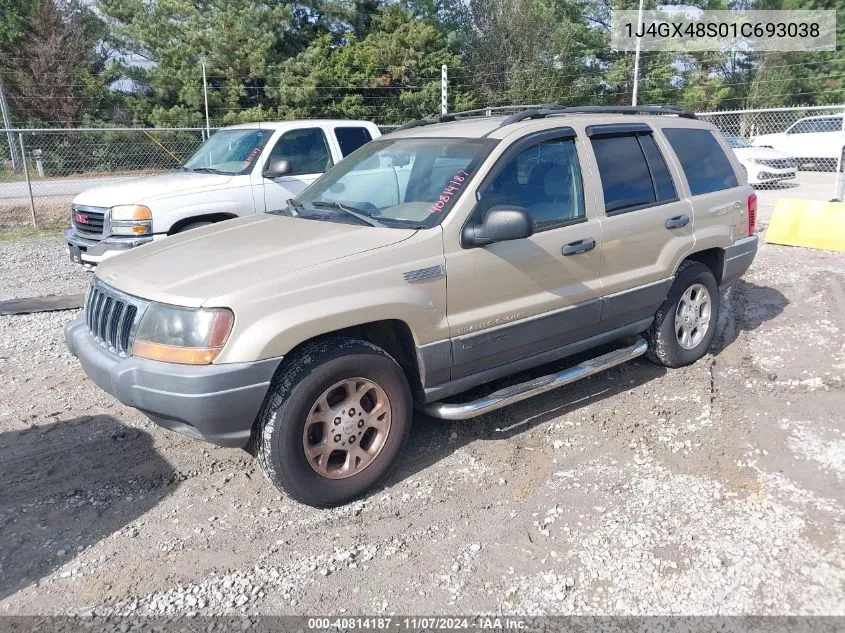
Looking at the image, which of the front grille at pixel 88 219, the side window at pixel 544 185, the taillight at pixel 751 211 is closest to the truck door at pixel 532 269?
the side window at pixel 544 185

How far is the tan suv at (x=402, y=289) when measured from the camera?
316cm

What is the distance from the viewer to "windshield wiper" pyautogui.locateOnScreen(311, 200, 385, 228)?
3.87 m

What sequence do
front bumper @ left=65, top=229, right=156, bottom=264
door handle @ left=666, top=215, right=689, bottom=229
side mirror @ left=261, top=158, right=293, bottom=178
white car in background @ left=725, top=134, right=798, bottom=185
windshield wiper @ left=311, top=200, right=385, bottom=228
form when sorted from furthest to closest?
white car in background @ left=725, top=134, right=798, bottom=185
side mirror @ left=261, top=158, right=293, bottom=178
front bumper @ left=65, top=229, right=156, bottom=264
door handle @ left=666, top=215, right=689, bottom=229
windshield wiper @ left=311, top=200, right=385, bottom=228

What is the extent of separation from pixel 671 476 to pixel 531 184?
1.86m

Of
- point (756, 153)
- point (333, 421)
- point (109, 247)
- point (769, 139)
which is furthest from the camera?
point (769, 139)

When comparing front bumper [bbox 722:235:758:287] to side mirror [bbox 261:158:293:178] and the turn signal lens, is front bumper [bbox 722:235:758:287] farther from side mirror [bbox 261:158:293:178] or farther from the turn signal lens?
the turn signal lens

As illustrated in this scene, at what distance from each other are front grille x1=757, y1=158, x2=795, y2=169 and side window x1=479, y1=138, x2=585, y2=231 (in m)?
15.1

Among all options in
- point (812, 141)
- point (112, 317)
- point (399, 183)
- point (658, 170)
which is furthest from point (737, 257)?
point (812, 141)

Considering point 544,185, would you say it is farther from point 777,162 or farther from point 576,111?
point 777,162

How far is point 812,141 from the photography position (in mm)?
20438

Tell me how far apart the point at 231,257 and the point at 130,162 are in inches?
648

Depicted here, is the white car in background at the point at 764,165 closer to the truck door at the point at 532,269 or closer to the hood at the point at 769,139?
the hood at the point at 769,139

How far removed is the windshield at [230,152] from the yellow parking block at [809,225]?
24.1ft

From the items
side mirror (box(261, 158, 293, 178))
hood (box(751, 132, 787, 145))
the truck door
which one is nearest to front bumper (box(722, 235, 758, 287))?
the truck door
